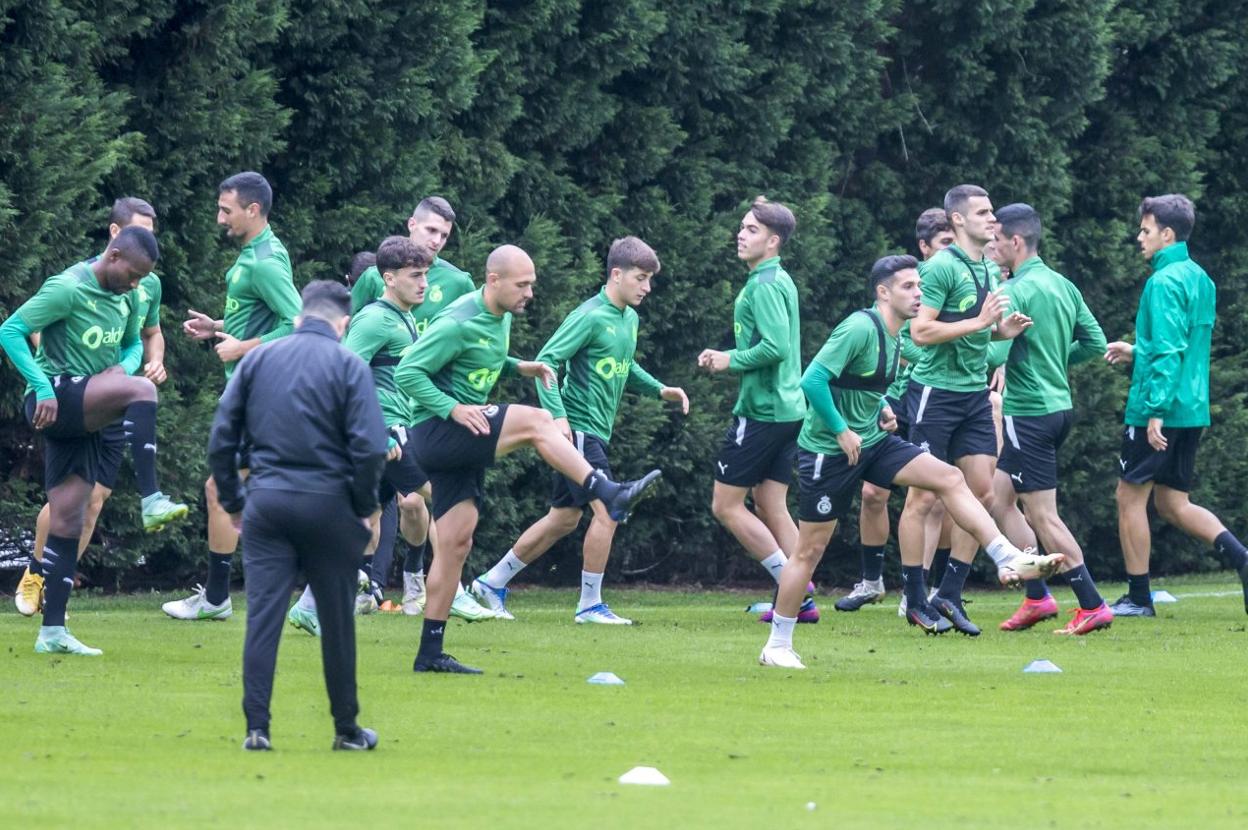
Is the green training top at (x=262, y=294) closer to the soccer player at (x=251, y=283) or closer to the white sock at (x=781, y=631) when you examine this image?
the soccer player at (x=251, y=283)

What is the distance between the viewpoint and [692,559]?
18594 millimetres

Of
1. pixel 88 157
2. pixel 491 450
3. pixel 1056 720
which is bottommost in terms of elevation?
pixel 1056 720

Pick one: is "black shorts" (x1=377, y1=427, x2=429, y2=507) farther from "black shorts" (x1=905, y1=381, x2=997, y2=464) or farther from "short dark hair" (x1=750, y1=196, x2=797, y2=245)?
"black shorts" (x1=905, y1=381, x2=997, y2=464)

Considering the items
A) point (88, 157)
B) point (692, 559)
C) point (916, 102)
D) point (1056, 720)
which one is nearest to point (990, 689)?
point (1056, 720)

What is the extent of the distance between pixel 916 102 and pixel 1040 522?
6823mm

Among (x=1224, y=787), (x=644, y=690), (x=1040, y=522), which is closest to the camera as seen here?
(x=1224, y=787)

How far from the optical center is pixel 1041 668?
10.8 m

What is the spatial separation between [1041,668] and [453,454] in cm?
314

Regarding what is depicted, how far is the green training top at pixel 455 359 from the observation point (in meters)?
10.2

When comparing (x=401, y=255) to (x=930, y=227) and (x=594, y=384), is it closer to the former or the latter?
(x=594, y=384)

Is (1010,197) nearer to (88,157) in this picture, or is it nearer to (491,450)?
(88,157)

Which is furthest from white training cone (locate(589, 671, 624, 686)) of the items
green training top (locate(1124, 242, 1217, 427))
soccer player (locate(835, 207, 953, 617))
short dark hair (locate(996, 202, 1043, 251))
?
green training top (locate(1124, 242, 1217, 427))

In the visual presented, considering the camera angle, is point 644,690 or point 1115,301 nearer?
point 644,690

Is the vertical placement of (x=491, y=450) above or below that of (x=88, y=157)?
below
